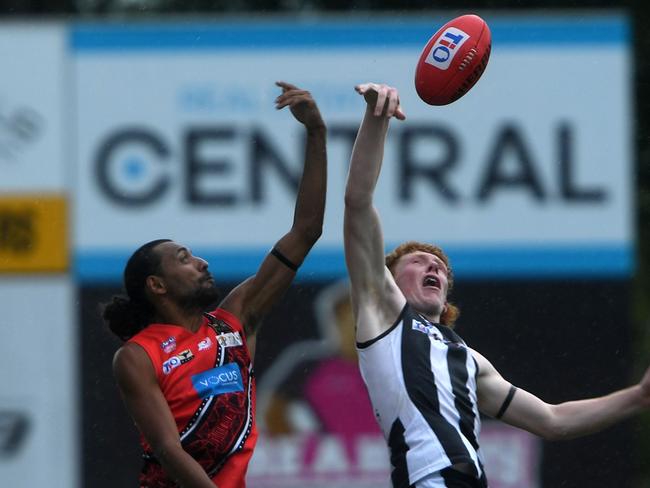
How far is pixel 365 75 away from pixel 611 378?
254 centimetres

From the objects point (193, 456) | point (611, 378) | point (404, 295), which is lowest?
point (611, 378)

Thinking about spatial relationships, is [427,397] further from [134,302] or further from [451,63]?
[451,63]

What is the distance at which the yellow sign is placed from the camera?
9.30m

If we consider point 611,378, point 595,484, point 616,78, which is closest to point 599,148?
point 616,78

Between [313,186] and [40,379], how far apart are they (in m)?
4.39

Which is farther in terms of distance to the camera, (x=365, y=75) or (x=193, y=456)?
(x=365, y=75)

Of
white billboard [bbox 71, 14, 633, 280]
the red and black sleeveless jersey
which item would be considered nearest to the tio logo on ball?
the red and black sleeveless jersey

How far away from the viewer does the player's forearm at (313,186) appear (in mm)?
5383

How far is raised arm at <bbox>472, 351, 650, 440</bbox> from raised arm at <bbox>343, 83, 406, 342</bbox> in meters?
0.52

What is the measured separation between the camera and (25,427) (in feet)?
30.6

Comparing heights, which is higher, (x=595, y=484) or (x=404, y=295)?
(x=404, y=295)

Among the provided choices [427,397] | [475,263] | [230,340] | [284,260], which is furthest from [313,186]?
[475,263]

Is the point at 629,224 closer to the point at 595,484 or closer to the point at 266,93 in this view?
the point at 595,484

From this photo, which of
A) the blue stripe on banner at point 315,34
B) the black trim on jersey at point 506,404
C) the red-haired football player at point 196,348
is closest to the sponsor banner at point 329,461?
the blue stripe on banner at point 315,34
